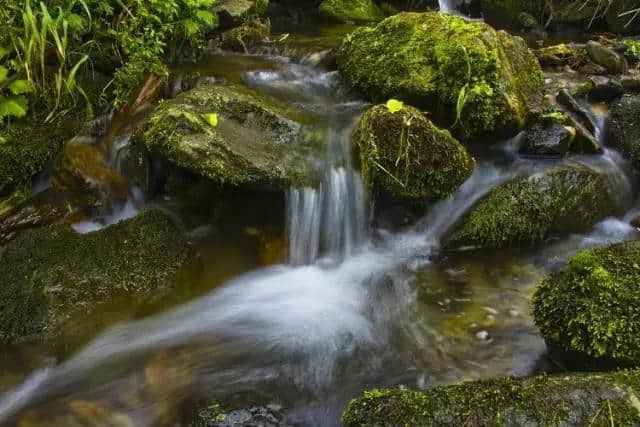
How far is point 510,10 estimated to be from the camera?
388 inches

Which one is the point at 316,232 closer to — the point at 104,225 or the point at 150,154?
the point at 150,154

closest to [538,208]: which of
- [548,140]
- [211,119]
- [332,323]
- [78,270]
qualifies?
[548,140]

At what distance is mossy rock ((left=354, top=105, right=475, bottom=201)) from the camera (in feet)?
15.3

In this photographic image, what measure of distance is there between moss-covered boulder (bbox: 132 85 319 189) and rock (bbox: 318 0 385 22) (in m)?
4.96

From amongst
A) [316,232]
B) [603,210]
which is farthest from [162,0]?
Result: [603,210]

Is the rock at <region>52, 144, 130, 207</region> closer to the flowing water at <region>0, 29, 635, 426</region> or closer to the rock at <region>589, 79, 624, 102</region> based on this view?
the flowing water at <region>0, 29, 635, 426</region>

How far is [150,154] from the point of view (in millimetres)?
4828

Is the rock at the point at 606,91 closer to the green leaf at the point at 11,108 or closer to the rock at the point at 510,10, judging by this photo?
the rock at the point at 510,10

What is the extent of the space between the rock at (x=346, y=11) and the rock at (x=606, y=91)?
4.66 metres

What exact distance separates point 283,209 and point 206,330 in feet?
4.51

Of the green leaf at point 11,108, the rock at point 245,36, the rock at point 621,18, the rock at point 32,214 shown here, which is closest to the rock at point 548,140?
the rock at point 245,36

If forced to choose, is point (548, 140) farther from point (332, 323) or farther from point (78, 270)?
point (78, 270)

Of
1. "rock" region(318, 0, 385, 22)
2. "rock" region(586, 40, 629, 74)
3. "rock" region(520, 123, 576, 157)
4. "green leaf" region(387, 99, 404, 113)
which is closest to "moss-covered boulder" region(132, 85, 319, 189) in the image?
"green leaf" region(387, 99, 404, 113)

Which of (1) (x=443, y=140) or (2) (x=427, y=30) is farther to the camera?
(2) (x=427, y=30)
